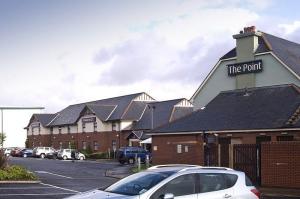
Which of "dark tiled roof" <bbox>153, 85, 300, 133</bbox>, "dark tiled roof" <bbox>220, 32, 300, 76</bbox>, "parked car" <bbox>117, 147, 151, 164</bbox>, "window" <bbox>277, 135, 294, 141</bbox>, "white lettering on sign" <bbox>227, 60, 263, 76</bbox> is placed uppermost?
"dark tiled roof" <bbox>220, 32, 300, 76</bbox>

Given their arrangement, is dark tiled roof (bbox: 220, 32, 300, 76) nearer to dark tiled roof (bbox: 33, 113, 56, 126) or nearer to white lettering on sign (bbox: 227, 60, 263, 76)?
white lettering on sign (bbox: 227, 60, 263, 76)

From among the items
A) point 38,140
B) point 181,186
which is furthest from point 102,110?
point 181,186

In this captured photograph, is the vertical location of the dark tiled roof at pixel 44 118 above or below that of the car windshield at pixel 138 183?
above

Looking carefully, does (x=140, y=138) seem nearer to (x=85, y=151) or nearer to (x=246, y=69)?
(x=85, y=151)

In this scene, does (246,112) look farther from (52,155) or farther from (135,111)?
(52,155)

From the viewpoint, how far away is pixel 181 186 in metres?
10.6

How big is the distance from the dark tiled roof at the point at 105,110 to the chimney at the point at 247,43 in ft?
93.9

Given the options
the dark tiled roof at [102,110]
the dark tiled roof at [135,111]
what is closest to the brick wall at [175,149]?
the dark tiled roof at [135,111]

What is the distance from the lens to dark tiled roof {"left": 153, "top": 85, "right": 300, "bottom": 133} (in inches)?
1244

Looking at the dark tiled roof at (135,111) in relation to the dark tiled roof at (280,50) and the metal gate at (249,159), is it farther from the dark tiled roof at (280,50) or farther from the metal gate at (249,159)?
the metal gate at (249,159)

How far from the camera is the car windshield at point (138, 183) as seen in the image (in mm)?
10312

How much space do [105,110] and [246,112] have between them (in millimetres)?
41978

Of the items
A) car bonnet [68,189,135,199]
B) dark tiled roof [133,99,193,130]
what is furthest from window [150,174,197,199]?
dark tiled roof [133,99,193,130]

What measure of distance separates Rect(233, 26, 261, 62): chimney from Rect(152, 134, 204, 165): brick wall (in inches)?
415
